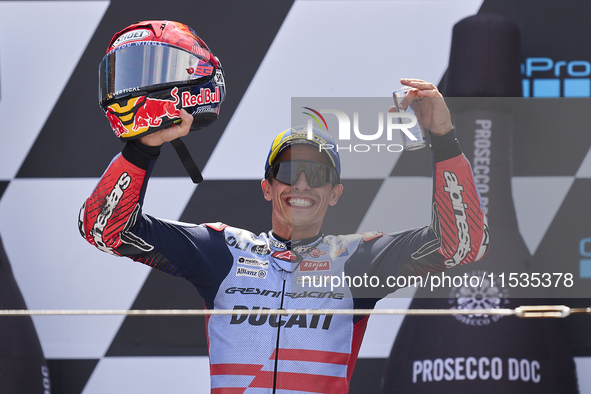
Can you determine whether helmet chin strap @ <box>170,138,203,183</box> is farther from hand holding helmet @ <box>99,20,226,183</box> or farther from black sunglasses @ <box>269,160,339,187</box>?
black sunglasses @ <box>269,160,339,187</box>

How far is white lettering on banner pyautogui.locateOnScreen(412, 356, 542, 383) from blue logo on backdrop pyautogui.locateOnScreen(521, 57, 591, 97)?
30.9 inches

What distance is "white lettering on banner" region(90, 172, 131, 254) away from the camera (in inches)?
45.1

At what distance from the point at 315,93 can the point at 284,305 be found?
2.12ft

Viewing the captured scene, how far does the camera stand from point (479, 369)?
4.86ft

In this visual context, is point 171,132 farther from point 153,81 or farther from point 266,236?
point 266,236

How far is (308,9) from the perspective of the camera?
1601 mm

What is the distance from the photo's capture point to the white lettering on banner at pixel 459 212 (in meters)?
1.14

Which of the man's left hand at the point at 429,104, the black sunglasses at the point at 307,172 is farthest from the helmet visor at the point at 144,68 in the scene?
the man's left hand at the point at 429,104

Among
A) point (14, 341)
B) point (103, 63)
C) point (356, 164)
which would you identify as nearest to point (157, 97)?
point (103, 63)

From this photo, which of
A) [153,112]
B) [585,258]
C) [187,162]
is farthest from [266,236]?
[585,258]

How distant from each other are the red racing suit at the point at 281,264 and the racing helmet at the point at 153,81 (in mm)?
74

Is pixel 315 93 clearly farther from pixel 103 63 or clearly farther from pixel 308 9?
pixel 103 63

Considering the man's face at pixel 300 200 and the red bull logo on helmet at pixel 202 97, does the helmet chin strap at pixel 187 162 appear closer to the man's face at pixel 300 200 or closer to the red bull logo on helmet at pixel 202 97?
the red bull logo on helmet at pixel 202 97

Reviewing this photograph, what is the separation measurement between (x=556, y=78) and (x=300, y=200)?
0.86 m
